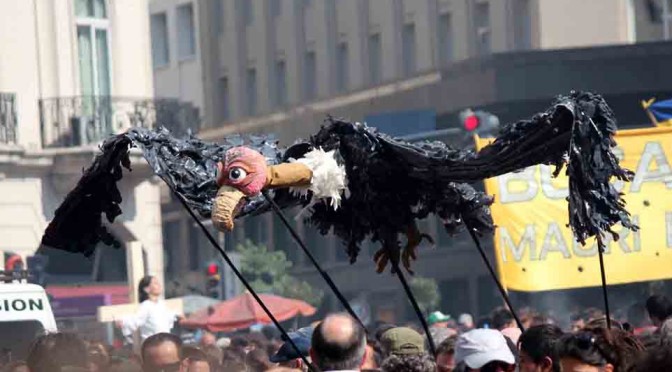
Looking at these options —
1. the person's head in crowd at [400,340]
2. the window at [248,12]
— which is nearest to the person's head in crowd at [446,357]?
the person's head in crowd at [400,340]

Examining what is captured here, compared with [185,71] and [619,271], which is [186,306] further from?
[185,71]

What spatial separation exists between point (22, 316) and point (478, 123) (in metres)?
9.93

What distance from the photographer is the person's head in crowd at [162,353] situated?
37.1ft

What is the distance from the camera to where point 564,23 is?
153 ft

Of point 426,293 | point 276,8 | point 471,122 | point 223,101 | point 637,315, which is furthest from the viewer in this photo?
point 223,101

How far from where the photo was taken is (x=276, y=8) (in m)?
57.4

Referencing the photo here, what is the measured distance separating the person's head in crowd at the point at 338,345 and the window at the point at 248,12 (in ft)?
164

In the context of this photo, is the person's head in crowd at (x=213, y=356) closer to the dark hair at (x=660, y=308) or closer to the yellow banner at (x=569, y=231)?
the dark hair at (x=660, y=308)

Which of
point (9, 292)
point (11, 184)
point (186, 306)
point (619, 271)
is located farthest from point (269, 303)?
point (9, 292)

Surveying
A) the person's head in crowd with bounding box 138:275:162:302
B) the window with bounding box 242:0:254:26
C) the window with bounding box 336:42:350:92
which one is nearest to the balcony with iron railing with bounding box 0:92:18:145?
the person's head in crowd with bounding box 138:275:162:302

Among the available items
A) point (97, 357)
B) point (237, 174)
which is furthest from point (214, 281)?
point (237, 174)

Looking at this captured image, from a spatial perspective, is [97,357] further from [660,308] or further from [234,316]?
[234,316]

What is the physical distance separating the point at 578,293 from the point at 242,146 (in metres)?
30.2

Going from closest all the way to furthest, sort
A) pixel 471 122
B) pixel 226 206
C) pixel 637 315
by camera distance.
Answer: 1. pixel 226 206
2. pixel 637 315
3. pixel 471 122
